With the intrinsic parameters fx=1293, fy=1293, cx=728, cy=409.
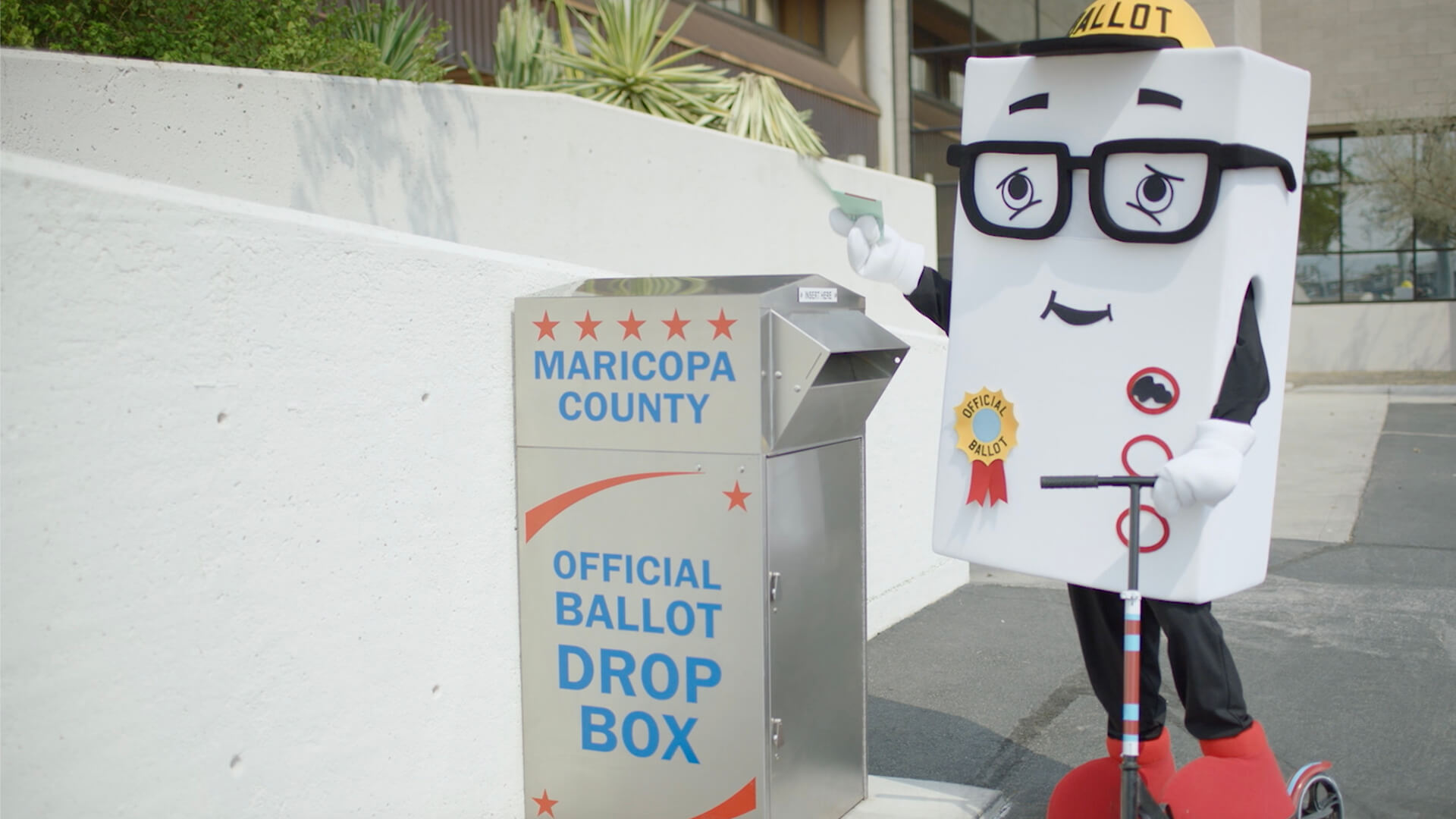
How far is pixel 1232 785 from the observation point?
3.36 m

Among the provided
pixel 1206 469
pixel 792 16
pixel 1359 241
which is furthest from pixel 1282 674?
pixel 1359 241

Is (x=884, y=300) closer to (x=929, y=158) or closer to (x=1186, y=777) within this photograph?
(x=1186, y=777)

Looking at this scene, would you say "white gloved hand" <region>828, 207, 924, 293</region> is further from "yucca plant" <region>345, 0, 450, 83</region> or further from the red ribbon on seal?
"yucca plant" <region>345, 0, 450, 83</region>

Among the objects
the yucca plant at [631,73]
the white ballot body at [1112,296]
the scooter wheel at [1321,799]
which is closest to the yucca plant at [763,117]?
the yucca plant at [631,73]

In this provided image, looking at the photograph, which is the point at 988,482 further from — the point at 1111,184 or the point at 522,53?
the point at 522,53

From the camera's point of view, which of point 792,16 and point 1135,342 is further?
point 792,16

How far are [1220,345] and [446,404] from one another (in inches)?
78.8

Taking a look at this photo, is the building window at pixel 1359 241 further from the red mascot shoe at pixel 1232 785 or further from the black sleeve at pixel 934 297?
the red mascot shoe at pixel 1232 785

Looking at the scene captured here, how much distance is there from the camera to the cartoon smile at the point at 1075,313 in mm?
3420

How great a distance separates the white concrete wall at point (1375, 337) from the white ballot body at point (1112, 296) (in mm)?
23223

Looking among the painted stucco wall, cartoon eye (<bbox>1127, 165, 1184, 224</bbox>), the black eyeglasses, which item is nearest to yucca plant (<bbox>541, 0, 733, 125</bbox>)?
the black eyeglasses

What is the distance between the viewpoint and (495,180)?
627 cm

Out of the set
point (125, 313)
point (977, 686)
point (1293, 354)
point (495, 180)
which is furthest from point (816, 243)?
point (1293, 354)

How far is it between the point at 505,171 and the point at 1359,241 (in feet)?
78.4
